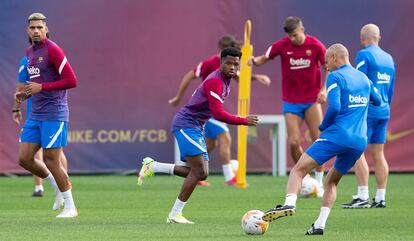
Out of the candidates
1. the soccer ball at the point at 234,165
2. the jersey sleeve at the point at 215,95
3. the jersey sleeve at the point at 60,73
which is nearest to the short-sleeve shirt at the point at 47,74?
the jersey sleeve at the point at 60,73

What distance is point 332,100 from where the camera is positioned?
426 inches

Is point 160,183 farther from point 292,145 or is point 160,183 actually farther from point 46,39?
point 46,39

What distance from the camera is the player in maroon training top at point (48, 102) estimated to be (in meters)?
13.0

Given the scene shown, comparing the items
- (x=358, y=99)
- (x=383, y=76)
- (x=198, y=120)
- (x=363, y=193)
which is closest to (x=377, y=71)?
(x=383, y=76)

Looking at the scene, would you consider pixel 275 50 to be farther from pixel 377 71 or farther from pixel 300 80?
pixel 377 71

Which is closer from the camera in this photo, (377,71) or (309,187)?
(377,71)

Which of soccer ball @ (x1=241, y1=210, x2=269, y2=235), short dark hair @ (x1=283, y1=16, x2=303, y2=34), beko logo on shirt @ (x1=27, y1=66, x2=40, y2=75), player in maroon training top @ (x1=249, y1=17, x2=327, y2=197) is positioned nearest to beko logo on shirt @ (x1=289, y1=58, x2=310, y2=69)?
player in maroon training top @ (x1=249, y1=17, x2=327, y2=197)

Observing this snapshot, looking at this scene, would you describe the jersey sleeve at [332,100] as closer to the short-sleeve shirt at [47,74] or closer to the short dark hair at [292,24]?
the short-sleeve shirt at [47,74]

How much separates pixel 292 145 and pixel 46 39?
196 inches

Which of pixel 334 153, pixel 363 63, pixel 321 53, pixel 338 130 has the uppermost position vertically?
pixel 321 53

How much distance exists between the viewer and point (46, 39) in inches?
516

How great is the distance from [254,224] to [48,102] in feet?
11.1

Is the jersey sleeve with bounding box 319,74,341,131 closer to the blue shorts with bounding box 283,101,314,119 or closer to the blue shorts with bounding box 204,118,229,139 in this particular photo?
the blue shorts with bounding box 283,101,314,119

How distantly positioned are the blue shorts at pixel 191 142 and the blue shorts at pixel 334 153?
173 centimetres
